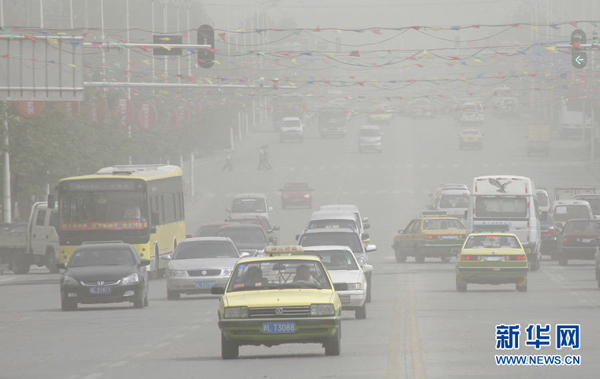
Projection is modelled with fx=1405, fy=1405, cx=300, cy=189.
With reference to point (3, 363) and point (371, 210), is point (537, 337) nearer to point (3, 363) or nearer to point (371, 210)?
A: point (3, 363)

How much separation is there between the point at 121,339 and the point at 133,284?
674 centimetres

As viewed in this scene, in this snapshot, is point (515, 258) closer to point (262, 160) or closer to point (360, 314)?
point (360, 314)

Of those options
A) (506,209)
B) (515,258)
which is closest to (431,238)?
(506,209)

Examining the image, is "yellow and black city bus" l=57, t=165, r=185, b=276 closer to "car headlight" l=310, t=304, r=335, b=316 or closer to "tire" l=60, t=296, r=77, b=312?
"tire" l=60, t=296, r=77, b=312

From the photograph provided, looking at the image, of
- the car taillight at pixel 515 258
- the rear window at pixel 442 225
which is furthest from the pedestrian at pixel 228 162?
the car taillight at pixel 515 258

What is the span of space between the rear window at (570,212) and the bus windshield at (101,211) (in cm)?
2122

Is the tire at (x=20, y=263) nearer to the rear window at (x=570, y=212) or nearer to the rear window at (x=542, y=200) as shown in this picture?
the rear window at (x=570, y=212)

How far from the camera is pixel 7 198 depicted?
52.2 metres

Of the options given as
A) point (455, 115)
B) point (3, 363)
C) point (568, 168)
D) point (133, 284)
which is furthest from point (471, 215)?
point (455, 115)

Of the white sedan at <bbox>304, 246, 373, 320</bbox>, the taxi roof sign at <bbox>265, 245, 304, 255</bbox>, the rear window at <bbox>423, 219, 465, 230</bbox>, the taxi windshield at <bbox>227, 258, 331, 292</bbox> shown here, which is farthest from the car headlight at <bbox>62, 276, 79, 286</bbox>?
the rear window at <bbox>423, 219, 465, 230</bbox>

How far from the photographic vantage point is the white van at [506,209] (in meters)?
42.2

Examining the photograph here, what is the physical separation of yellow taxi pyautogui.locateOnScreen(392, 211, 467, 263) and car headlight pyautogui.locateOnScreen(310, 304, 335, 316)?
2792 cm

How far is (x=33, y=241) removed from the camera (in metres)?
44.3

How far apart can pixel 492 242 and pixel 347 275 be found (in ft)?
30.1
